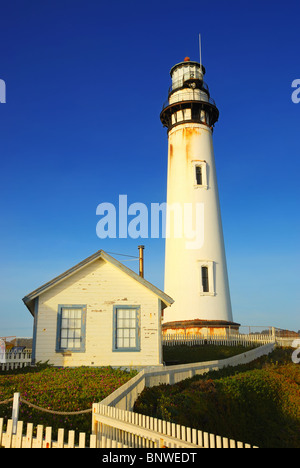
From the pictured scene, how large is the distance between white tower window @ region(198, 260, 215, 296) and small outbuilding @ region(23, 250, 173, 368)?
1187cm

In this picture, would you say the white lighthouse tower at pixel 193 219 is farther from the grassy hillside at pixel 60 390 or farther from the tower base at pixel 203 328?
the grassy hillside at pixel 60 390

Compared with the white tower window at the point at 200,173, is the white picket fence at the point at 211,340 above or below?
below

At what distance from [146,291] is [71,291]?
3.19 m

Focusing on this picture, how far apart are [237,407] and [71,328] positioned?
724cm

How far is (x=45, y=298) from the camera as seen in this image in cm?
1656

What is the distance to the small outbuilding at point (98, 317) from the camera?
16.2 m

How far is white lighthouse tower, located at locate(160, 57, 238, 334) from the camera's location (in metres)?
28.5

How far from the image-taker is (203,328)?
27672 millimetres

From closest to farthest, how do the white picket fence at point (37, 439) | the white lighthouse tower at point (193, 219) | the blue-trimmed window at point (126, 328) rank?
the white picket fence at point (37, 439) < the blue-trimmed window at point (126, 328) < the white lighthouse tower at point (193, 219)

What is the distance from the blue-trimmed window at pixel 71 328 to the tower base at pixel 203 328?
12.6m

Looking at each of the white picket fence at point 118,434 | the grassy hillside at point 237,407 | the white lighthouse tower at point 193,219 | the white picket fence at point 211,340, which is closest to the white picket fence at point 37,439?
the white picket fence at point 118,434

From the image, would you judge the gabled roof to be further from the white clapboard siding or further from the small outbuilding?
the white clapboard siding
